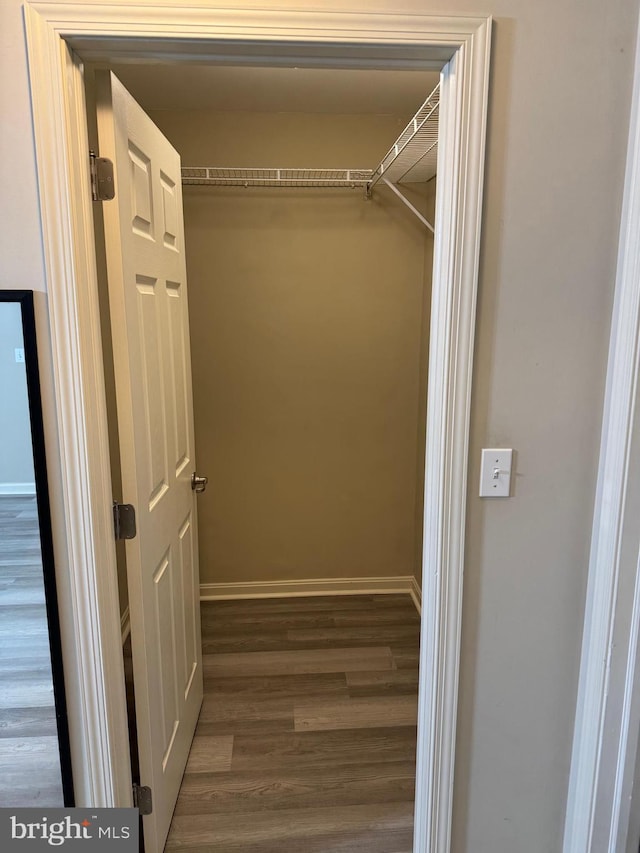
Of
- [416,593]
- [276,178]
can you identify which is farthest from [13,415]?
[416,593]

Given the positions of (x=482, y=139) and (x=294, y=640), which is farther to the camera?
(x=294, y=640)

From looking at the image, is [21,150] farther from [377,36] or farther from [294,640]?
[294,640]

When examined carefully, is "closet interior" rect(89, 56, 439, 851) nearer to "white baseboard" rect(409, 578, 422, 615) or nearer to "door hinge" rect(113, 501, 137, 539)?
"white baseboard" rect(409, 578, 422, 615)

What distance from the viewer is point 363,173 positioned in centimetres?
259

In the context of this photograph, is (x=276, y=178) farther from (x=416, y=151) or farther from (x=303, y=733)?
(x=303, y=733)

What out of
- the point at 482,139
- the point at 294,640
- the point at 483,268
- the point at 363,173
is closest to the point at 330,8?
the point at 482,139

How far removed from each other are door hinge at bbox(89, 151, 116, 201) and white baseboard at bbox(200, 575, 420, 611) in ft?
7.60

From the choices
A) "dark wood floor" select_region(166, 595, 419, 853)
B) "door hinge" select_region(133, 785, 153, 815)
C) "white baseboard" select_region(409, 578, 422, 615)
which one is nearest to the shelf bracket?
"white baseboard" select_region(409, 578, 422, 615)

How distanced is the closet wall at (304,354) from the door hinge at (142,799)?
5.17 ft

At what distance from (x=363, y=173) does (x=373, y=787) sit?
260 centimetres

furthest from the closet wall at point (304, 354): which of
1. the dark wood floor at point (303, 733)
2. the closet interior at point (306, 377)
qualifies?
the dark wood floor at point (303, 733)

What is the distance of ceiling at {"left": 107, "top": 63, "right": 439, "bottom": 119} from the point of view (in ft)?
7.07

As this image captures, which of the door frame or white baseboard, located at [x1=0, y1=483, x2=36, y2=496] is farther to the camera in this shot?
white baseboard, located at [x1=0, y1=483, x2=36, y2=496]

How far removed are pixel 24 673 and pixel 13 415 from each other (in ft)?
2.03
